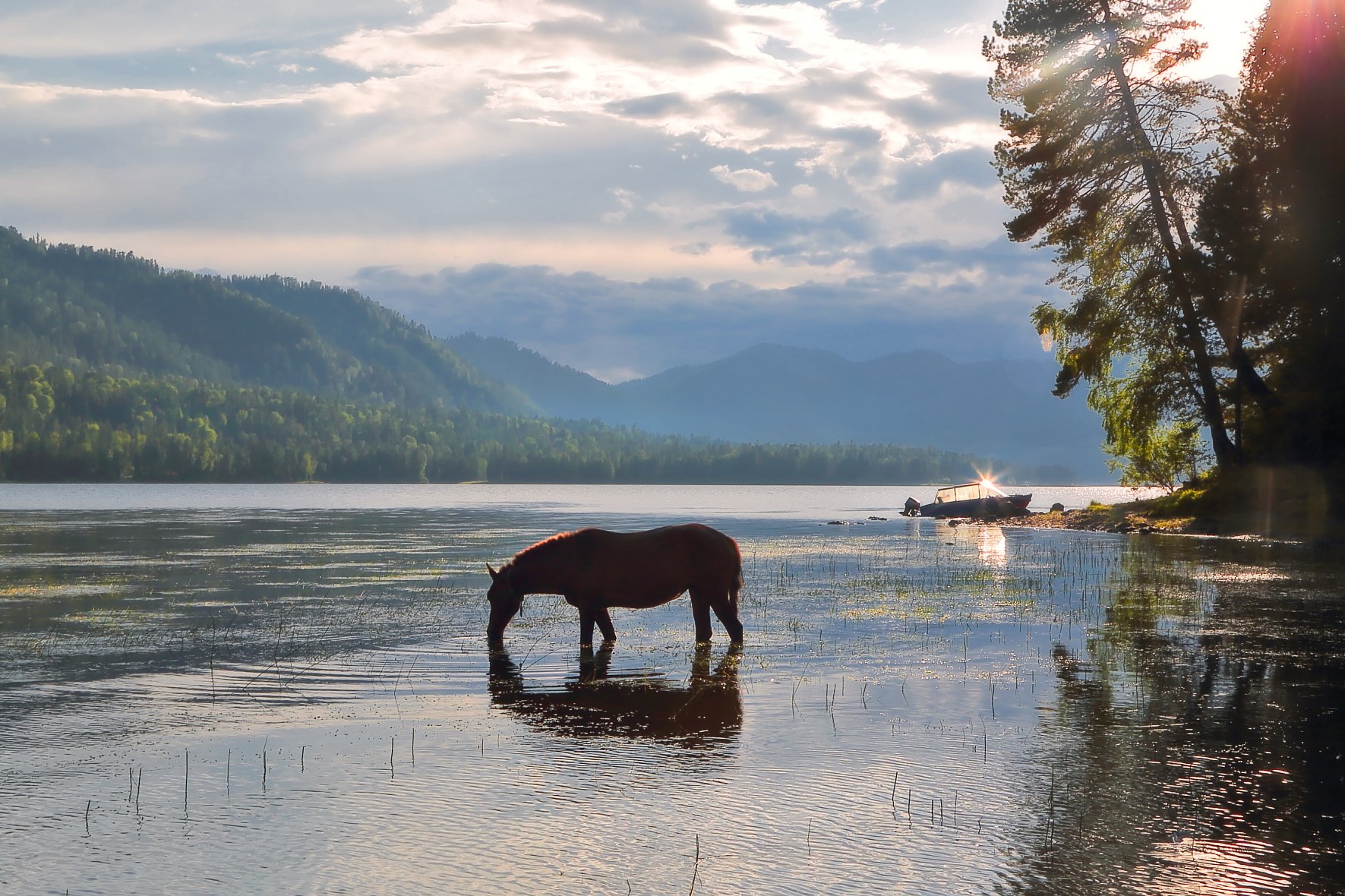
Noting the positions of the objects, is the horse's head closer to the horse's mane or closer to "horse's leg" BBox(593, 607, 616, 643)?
the horse's mane

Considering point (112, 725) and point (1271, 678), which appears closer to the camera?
point (112, 725)

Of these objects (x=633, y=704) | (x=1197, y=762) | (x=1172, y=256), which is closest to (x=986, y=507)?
(x=1172, y=256)

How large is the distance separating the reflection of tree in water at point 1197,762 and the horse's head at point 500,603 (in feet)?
29.0

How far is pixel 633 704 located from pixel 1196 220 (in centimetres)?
4149

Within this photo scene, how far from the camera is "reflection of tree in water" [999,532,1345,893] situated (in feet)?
26.0

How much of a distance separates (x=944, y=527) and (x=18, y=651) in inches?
2245

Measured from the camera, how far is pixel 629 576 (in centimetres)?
1961

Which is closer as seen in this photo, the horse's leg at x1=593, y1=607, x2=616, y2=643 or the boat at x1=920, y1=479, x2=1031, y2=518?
the horse's leg at x1=593, y1=607, x2=616, y2=643

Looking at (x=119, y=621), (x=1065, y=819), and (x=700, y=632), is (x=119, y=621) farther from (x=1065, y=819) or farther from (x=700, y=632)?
(x=1065, y=819)

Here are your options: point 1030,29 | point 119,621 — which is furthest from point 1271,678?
point 1030,29

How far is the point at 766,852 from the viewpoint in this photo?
841 centimetres

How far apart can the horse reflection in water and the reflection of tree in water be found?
11.9 feet

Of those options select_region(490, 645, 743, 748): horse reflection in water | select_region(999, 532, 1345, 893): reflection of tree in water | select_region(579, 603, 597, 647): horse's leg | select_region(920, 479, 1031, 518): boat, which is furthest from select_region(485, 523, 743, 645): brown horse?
select_region(920, 479, 1031, 518): boat

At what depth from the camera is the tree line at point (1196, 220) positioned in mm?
42469
